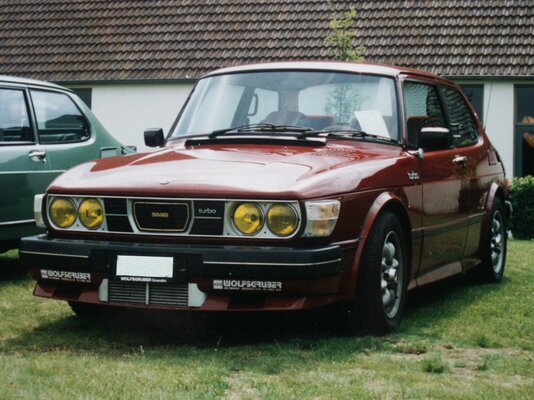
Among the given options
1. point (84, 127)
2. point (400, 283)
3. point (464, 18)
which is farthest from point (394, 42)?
Answer: point (400, 283)

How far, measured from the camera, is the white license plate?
5.69 metres

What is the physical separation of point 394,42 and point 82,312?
1516 centimetres

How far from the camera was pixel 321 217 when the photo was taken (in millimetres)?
5652

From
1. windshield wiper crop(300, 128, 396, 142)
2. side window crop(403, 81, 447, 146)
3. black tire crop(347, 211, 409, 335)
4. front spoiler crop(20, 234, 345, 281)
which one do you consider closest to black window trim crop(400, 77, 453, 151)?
side window crop(403, 81, 447, 146)

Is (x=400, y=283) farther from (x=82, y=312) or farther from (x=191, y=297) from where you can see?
(x=82, y=312)

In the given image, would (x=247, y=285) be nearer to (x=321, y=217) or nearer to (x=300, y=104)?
(x=321, y=217)

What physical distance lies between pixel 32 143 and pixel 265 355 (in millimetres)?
3945

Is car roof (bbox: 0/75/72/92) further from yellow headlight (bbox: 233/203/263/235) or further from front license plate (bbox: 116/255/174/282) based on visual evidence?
yellow headlight (bbox: 233/203/263/235)

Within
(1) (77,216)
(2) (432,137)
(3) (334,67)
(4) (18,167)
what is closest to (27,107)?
(4) (18,167)

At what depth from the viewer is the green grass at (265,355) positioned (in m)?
4.70

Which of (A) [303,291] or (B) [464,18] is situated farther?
(B) [464,18]

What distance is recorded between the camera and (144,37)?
22906mm

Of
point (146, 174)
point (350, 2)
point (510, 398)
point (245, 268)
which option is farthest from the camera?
point (350, 2)

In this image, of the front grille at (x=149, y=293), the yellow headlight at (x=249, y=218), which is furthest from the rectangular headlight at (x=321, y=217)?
the front grille at (x=149, y=293)
